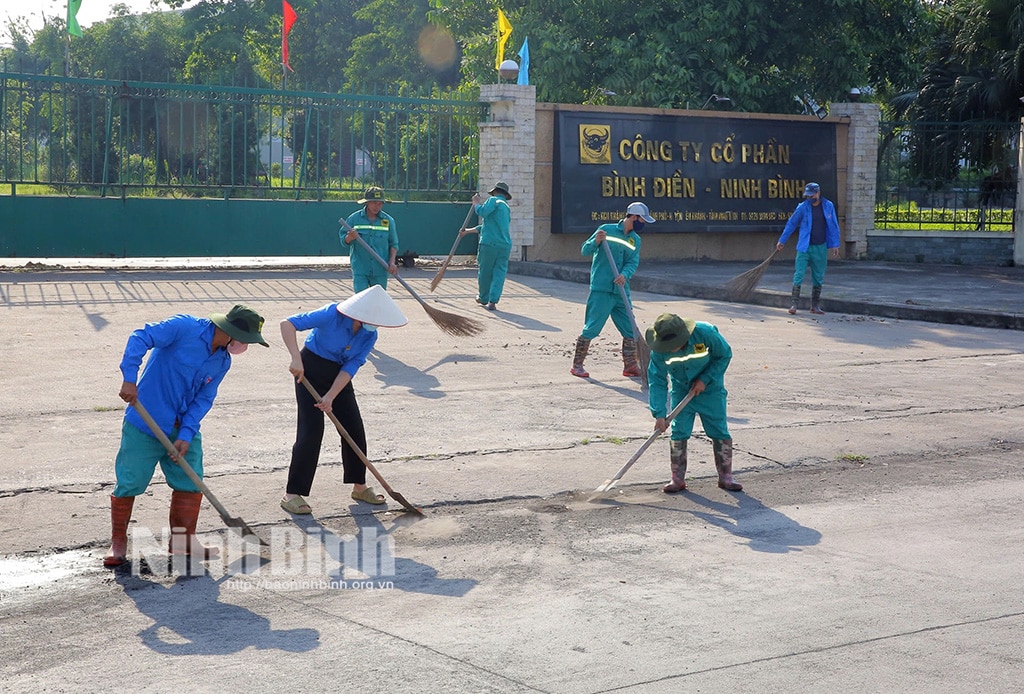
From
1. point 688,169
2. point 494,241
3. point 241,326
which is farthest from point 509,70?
point 241,326

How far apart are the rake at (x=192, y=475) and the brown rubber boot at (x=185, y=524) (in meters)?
0.14

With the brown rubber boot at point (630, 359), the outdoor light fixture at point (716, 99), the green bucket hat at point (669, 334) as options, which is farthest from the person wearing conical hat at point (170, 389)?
the outdoor light fixture at point (716, 99)

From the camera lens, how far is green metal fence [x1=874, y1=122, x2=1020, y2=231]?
24.4 meters

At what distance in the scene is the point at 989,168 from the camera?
25.1 metres

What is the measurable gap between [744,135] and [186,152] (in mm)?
10529

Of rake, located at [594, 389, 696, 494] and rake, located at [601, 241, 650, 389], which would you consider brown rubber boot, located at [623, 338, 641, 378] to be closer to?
rake, located at [601, 241, 650, 389]

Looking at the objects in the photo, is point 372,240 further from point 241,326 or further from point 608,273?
point 241,326

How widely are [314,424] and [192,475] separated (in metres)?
Result: 1.15

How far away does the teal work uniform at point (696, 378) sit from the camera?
7.40 meters

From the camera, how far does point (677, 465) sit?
25.0 feet

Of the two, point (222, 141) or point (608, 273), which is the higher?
point (222, 141)

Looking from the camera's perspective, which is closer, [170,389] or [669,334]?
[170,389]

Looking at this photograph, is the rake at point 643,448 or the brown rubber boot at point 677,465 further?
the brown rubber boot at point 677,465

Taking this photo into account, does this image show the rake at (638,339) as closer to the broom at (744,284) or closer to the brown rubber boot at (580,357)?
the brown rubber boot at (580,357)
